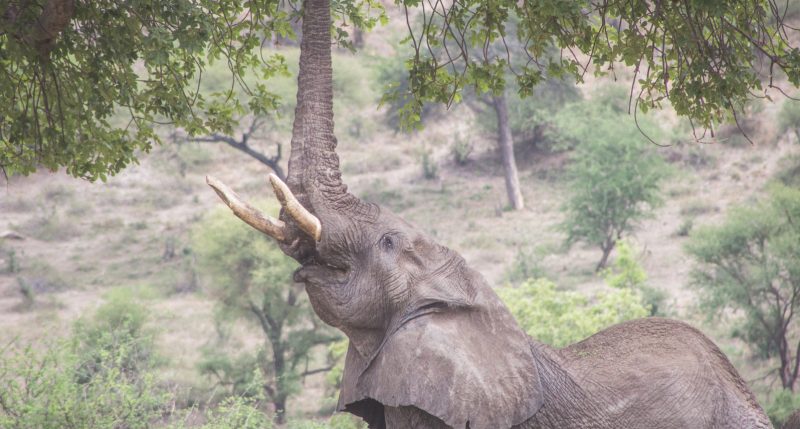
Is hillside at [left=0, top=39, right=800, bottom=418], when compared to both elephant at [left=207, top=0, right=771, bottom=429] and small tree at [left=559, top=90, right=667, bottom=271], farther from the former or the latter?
elephant at [left=207, top=0, right=771, bottom=429]

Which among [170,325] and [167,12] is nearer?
[167,12]

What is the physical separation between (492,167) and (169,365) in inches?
649

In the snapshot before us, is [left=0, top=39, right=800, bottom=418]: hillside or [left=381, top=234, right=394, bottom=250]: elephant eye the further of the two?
[left=0, top=39, right=800, bottom=418]: hillside

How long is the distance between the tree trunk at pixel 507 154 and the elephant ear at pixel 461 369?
23.2 metres

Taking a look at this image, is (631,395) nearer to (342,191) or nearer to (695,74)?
(342,191)

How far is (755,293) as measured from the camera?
55.1 feet

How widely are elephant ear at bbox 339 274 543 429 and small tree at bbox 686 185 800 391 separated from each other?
1349 centimetres

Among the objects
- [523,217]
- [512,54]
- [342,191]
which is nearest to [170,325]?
[523,217]

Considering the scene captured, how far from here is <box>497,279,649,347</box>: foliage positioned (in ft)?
44.1

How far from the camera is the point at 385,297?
152 inches

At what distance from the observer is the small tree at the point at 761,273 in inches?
642

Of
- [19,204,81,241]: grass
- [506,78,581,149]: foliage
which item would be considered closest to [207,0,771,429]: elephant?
[19,204,81,241]: grass

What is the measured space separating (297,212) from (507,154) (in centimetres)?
2483

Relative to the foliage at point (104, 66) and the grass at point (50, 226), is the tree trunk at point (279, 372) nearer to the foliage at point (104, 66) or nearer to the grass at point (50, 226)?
the grass at point (50, 226)
